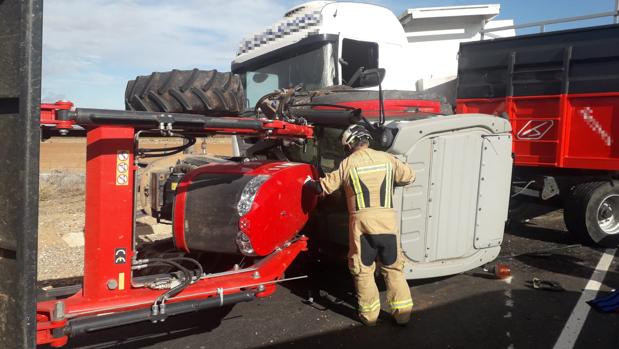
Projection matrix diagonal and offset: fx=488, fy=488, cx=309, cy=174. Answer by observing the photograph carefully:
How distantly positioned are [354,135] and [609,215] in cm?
498

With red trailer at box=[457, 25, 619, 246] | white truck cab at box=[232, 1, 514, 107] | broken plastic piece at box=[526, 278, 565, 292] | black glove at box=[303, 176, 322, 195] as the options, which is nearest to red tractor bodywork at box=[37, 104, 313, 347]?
black glove at box=[303, 176, 322, 195]

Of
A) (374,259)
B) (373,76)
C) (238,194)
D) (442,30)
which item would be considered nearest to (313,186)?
(238,194)

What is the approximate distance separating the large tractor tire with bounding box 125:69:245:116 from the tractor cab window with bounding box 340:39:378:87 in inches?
83.3

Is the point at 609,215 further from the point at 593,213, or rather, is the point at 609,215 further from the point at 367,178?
the point at 367,178

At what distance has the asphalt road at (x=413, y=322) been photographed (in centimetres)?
371

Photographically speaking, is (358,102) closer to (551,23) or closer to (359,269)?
(359,269)

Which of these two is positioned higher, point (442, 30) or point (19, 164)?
point (442, 30)

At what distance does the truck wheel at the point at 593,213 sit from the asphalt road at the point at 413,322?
4.78 ft

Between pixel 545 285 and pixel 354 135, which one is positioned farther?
pixel 545 285

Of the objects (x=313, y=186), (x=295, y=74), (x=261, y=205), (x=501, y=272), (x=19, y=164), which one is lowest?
(x=501, y=272)

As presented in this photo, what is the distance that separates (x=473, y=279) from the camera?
5.21 meters

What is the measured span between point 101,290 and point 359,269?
1970mm

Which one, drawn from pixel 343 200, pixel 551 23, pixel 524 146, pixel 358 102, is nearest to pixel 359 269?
pixel 343 200

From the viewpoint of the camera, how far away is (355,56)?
6.04 meters
